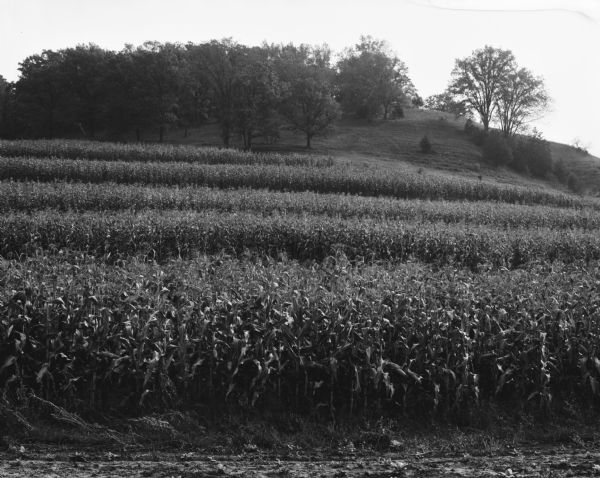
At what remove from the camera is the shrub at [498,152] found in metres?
59.2

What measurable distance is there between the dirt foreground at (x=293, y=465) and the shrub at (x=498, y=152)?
56095 mm

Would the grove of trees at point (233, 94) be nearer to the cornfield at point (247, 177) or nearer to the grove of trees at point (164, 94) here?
the grove of trees at point (164, 94)

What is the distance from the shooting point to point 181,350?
23.2 ft

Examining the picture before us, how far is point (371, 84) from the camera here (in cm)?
7081

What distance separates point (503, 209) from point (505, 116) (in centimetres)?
4785

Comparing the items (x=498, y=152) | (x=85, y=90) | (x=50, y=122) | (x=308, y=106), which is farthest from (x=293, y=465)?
(x=50, y=122)

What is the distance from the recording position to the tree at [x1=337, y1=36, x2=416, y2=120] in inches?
2776

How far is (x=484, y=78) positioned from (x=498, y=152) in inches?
641

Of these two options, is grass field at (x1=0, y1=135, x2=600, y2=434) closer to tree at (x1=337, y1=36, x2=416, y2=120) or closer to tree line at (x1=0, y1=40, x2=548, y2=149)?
tree line at (x1=0, y1=40, x2=548, y2=149)

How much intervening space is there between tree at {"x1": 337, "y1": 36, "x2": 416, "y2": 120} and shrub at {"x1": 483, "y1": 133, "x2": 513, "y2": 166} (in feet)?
51.4

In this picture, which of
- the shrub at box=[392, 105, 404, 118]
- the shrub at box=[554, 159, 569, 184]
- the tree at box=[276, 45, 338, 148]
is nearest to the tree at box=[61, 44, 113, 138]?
the tree at box=[276, 45, 338, 148]

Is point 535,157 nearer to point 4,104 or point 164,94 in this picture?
point 164,94

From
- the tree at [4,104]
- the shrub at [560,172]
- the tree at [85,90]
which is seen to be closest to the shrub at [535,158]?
the shrub at [560,172]

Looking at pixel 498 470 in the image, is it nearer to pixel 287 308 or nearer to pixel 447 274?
pixel 287 308
